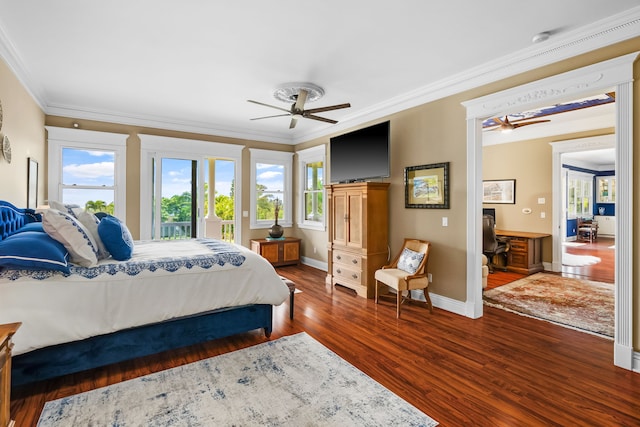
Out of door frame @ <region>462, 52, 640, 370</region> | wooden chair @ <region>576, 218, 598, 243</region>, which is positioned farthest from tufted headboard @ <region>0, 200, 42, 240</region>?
wooden chair @ <region>576, 218, 598, 243</region>

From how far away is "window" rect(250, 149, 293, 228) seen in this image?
21.1ft

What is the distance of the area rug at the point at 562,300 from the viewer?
346 centimetres

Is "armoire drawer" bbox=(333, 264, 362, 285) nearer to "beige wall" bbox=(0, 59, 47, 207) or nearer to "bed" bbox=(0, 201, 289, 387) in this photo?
"bed" bbox=(0, 201, 289, 387)

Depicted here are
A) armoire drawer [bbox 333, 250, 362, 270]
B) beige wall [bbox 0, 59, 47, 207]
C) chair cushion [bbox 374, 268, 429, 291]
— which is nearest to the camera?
beige wall [bbox 0, 59, 47, 207]

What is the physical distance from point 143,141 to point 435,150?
4638 millimetres

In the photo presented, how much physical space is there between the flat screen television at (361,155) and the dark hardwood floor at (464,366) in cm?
200

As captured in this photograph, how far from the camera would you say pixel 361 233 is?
4434 mm

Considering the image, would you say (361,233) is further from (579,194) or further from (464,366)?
(579,194)

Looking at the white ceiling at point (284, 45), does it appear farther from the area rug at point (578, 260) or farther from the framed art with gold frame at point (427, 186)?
the area rug at point (578, 260)

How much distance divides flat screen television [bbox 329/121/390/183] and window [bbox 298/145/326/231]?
870mm

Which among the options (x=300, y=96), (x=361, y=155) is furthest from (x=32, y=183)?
(x=361, y=155)

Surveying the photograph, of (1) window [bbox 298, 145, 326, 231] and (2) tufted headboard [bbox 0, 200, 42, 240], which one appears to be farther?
(1) window [bbox 298, 145, 326, 231]

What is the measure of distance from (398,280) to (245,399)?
2167mm

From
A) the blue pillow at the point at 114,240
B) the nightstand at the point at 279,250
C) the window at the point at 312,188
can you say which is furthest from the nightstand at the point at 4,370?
the window at the point at 312,188
